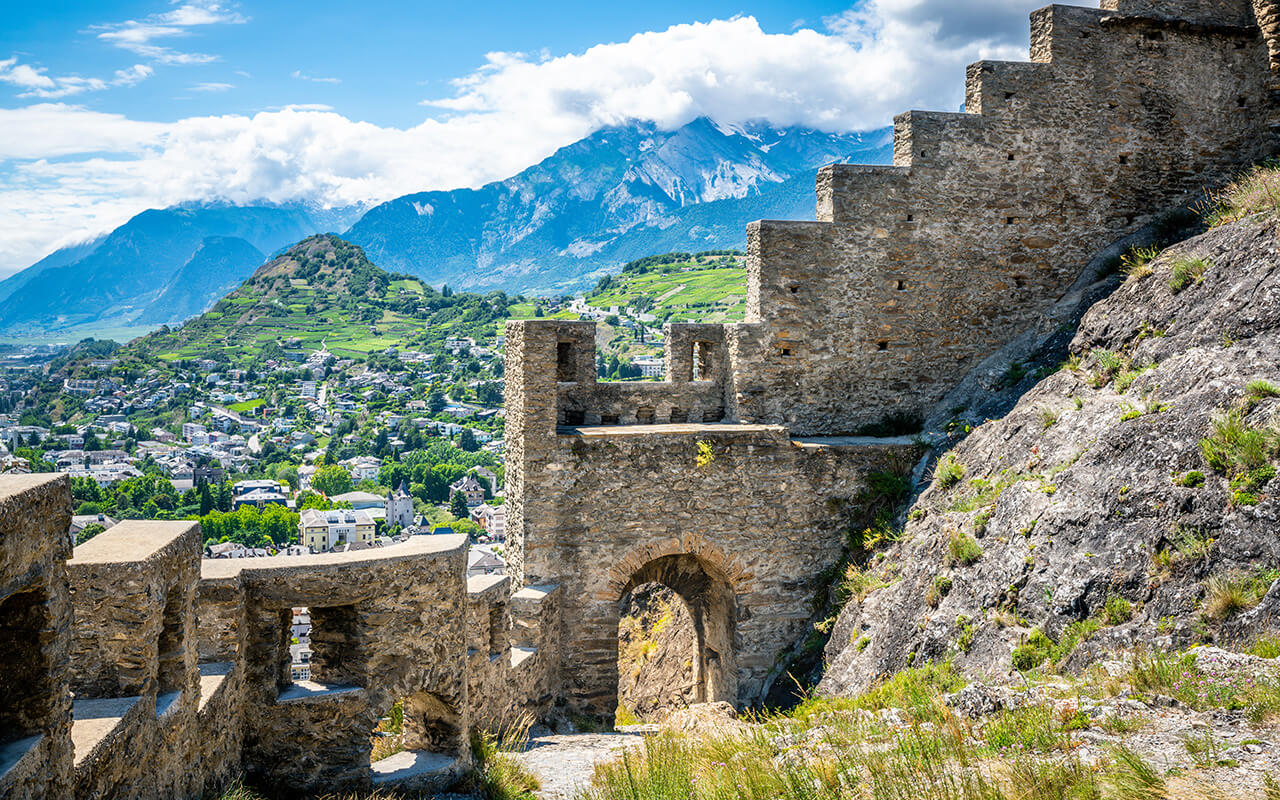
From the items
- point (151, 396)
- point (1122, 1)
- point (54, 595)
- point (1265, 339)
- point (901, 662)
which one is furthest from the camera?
point (151, 396)

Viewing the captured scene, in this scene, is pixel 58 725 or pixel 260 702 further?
pixel 260 702

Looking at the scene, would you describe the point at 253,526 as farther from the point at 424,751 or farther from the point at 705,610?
the point at 424,751

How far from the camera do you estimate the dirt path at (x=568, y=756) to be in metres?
8.70

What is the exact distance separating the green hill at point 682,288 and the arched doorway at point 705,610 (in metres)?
65.9

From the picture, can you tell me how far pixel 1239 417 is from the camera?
8484mm

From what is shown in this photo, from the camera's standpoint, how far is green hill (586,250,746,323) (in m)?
89.0

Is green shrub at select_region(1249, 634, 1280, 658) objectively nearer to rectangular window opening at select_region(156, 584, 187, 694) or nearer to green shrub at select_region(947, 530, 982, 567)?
green shrub at select_region(947, 530, 982, 567)

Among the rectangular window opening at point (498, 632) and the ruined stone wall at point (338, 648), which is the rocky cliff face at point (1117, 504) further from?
the ruined stone wall at point (338, 648)

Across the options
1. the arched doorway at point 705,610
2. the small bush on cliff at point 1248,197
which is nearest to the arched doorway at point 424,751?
the arched doorway at point 705,610

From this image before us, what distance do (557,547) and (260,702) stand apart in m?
5.05

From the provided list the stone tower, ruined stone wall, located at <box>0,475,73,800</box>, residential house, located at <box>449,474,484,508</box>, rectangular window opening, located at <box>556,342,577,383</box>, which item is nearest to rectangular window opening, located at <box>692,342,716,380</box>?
rectangular window opening, located at <box>556,342,577,383</box>

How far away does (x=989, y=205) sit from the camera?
45.9 ft

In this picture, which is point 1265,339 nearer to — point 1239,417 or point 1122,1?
point 1239,417

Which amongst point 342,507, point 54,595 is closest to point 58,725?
point 54,595
